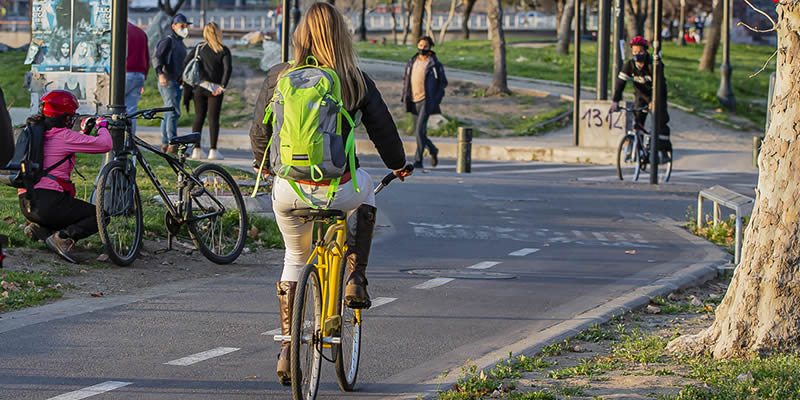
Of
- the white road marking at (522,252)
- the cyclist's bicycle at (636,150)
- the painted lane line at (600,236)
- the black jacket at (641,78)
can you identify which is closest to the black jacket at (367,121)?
the white road marking at (522,252)

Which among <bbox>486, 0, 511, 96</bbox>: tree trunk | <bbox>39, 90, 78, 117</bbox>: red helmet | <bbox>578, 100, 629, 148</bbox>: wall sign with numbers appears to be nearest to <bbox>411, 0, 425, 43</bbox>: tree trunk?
<bbox>486, 0, 511, 96</bbox>: tree trunk

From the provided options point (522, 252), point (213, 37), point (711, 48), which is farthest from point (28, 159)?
point (711, 48)

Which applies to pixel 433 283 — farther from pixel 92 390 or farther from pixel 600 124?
pixel 600 124

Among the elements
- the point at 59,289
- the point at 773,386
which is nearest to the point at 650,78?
the point at 59,289

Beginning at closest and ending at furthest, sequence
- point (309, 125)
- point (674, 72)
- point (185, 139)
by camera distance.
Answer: point (309, 125) → point (185, 139) → point (674, 72)

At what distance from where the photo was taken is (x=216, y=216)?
31.7 feet

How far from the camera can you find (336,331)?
5453 mm

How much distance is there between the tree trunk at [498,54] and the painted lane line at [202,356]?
25595 millimetres

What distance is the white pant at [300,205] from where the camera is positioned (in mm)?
5352

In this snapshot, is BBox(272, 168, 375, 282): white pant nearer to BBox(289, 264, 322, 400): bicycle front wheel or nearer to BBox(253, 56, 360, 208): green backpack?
BBox(253, 56, 360, 208): green backpack

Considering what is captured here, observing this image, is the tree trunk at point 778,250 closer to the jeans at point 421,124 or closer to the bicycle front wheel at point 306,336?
the bicycle front wheel at point 306,336

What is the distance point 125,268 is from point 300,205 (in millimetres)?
4116

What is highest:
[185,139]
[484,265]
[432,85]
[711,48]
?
[711,48]

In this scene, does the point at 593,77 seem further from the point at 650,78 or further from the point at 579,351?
the point at 579,351
